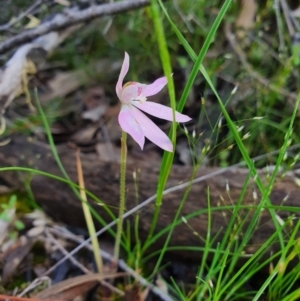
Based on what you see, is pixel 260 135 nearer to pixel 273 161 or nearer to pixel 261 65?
pixel 273 161

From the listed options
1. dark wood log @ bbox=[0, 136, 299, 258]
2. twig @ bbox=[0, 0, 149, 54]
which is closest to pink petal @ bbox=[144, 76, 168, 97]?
dark wood log @ bbox=[0, 136, 299, 258]

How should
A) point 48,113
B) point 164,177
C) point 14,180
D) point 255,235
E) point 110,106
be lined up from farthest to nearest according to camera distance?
point 110,106
point 48,113
point 14,180
point 255,235
point 164,177

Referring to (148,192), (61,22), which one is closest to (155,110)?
(148,192)

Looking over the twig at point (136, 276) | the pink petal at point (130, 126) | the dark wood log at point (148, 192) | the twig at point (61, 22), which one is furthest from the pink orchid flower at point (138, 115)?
the twig at point (61, 22)

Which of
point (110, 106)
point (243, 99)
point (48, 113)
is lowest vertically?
point (243, 99)

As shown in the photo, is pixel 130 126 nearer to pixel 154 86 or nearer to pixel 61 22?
pixel 154 86

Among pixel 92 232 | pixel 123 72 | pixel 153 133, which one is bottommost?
pixel 92 232

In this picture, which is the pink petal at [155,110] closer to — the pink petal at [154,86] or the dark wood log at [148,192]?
the pink petal at [154,86]

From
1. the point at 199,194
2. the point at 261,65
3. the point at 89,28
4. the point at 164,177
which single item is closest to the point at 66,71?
the point at 89,28
